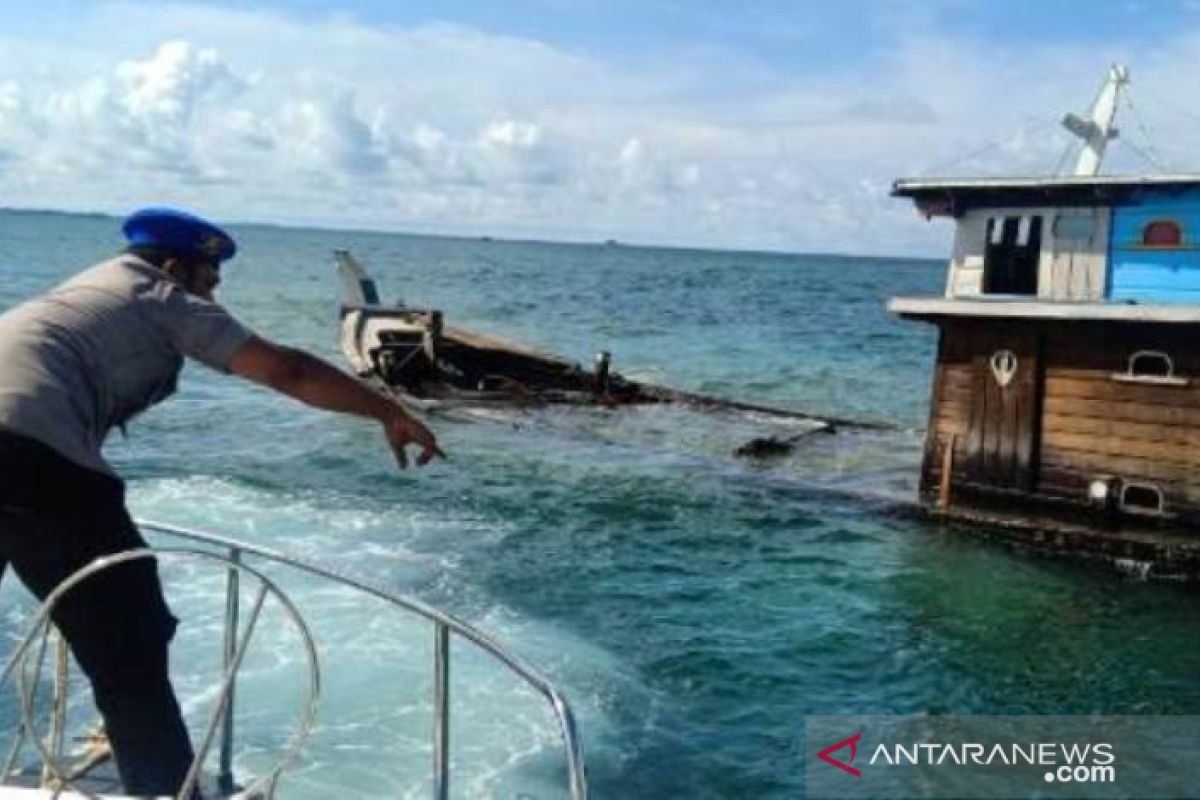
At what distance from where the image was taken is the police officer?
4035mm

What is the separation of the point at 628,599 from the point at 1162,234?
9170mm

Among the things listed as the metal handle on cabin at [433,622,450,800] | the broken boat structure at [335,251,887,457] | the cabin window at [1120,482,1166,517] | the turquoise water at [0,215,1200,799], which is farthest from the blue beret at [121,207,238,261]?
the broken boat structure at [335,251,887,457]

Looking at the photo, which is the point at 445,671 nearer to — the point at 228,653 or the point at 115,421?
the point at 228,653

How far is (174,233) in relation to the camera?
440cm

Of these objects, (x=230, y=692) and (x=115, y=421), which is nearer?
(x=230, y=692)

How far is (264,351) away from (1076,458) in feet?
50.1

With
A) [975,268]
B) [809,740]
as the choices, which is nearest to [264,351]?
[809,740]

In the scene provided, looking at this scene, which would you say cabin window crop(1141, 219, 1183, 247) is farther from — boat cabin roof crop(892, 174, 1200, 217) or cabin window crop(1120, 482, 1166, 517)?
cabin window crop(1120, 482, 1166, 517)

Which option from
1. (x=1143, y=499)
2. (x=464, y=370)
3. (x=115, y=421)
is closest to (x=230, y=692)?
(x=115, y=421)


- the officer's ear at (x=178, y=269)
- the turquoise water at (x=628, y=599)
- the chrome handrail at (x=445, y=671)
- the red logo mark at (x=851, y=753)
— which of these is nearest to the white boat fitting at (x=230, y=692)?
the chrome handrail at (x=445, y=671)

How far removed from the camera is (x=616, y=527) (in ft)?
59.8

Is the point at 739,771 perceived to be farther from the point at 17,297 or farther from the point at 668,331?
the point at 17,297

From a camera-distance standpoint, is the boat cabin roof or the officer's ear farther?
the boat cabin roof

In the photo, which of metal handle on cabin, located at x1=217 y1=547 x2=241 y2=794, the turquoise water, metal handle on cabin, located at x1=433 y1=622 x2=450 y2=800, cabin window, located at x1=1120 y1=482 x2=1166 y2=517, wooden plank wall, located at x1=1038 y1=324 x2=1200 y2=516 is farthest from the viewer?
cabin window, located at x1=1120 y1=482 x2=1166 y2=517
